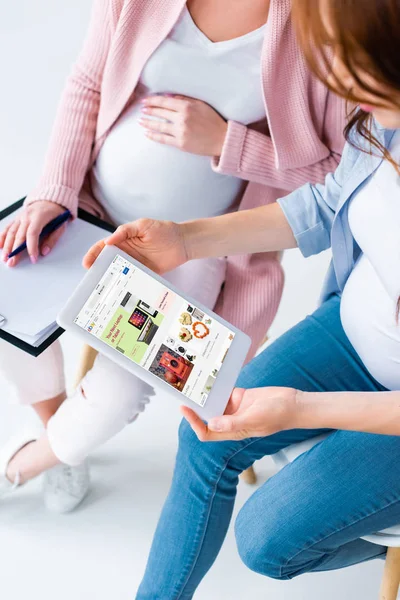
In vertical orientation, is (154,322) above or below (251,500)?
above

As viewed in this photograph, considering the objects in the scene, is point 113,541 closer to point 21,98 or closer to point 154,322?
point 154,322

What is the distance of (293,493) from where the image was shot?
0.89 m

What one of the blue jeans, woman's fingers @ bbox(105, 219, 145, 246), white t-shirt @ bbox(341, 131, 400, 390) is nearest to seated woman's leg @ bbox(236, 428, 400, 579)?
the blue jeans

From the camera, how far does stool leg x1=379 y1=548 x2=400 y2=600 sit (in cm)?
95

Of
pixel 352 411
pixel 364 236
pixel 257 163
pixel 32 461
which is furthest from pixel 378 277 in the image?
pixel 32 461

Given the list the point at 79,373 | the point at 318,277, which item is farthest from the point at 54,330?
the point at 318,277

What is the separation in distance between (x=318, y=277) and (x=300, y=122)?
756 mm

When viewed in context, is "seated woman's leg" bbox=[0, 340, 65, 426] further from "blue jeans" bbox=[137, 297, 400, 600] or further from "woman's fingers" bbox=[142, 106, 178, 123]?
"woman's fingers" bbox=[142, 106, 178, 123]

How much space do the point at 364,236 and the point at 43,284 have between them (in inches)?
17.7

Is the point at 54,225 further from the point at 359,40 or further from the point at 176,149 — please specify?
the point at 359,40

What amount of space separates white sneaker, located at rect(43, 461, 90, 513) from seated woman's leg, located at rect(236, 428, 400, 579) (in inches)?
17.3

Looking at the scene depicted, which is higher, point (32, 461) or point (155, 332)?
point (155, 332)

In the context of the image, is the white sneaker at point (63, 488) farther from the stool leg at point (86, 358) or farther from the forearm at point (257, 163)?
the forearm at point (257, 163)

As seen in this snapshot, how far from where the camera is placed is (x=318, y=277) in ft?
5.73
